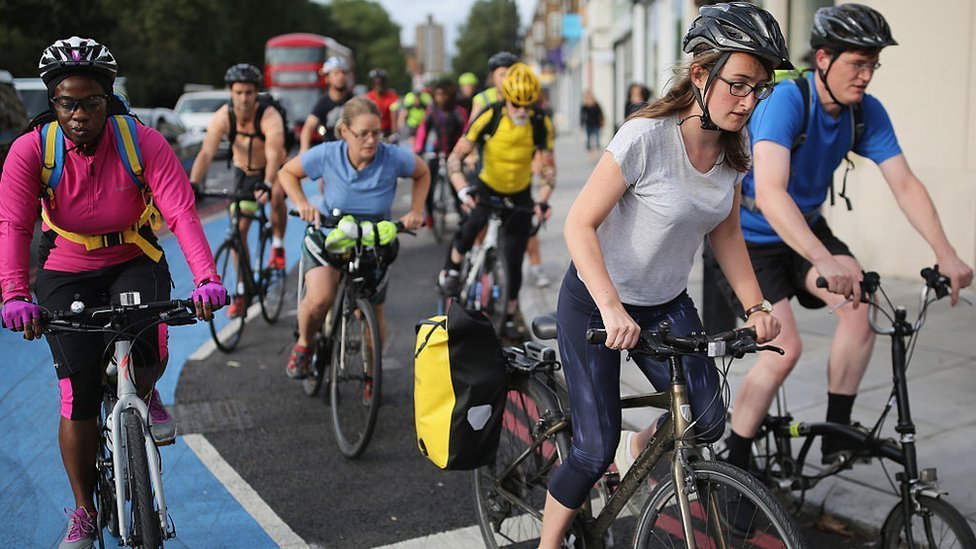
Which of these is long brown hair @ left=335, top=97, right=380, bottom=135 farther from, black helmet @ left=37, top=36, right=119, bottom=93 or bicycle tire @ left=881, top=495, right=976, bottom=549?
bicycle tire @ left=881, top=495, right=976, bottom=549

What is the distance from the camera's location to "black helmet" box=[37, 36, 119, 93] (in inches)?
132

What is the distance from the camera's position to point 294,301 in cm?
902

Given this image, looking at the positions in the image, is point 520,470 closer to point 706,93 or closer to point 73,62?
point 706,93

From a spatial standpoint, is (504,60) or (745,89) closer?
(745,89)

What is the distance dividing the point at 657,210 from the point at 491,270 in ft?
15.3

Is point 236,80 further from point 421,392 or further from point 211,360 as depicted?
point 421,392

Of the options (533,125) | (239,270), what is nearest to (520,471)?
(533,125)

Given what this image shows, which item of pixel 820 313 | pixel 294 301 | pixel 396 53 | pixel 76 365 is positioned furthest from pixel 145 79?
pixel 396 53

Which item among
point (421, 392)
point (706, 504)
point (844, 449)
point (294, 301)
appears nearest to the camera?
point (706, 504)

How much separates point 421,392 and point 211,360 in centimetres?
392

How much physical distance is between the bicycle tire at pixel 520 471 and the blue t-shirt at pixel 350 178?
2146 mm

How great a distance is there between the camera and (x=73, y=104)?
3.38 metres

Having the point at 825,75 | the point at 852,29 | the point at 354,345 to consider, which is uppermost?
the point at 852,29

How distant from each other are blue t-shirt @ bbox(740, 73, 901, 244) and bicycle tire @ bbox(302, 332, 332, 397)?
8.20 feet
